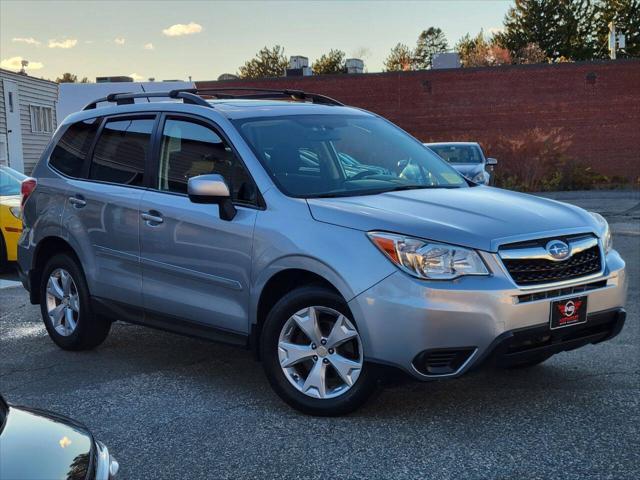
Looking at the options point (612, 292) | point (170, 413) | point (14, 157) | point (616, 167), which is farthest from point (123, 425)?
point (616, 167)

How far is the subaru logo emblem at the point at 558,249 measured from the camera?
478 centimetres

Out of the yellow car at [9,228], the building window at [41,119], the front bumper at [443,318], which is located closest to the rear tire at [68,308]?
the front bumper at [443,318]

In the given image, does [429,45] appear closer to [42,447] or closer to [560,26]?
[560,26]

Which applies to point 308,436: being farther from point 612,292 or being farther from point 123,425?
point 612,292

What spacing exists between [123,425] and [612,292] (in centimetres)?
292

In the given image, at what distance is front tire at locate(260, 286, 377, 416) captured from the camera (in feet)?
15.9

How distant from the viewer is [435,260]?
4602 millimetres

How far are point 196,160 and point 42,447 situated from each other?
376cm

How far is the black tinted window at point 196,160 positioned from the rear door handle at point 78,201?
2.78 ft

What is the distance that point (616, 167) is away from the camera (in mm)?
38250

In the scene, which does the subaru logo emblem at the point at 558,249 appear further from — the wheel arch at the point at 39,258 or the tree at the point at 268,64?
A: the tree at the point at 268,64

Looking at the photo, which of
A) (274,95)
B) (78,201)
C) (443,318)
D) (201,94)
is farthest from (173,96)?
(443,318)

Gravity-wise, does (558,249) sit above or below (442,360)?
above

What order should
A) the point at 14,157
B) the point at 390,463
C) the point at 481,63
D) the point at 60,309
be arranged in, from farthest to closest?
the point at 481,63
the point at 14,157
the point at 60,309
the point at 390,463
